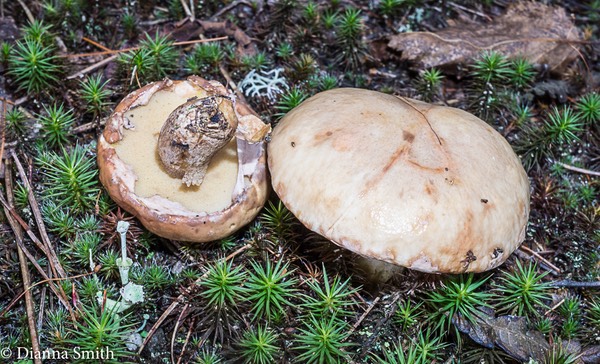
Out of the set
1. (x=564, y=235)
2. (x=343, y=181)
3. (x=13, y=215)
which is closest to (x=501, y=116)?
(x=564, y=235)

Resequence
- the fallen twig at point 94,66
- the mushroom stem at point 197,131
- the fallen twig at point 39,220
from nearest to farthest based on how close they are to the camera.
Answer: the mushroom stem at point 197,131
the fallen twig at point 39,220
the fallen twig at point 94,66

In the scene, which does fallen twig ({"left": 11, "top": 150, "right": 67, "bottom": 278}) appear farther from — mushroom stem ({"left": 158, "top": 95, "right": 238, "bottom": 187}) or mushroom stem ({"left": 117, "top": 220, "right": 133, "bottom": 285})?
mushroom stem ({"left": 158, "top": 95, "right": 238, "bottom": 187})

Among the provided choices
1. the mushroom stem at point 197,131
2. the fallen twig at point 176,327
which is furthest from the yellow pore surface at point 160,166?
the fallen twig at point 176,327

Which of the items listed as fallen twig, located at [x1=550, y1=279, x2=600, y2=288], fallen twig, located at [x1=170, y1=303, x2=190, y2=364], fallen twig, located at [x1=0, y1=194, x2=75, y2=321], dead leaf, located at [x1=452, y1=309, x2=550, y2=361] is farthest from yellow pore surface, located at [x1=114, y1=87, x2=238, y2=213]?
fallen twig, located at [x1=550, y1=279, x2=600, y2=288]

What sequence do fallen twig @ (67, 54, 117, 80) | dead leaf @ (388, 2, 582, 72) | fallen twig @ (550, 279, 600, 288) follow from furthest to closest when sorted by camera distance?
dead leaf @ (388, 2, 582, 72) → fallen twig @ (67, 54, 117, 80) → fallen twig @ (550, 279, 600, 288)

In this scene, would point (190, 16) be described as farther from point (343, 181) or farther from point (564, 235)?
point (564, 235)

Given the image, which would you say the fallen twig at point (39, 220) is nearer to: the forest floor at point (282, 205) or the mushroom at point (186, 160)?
the forest floor at point (282, 205)
